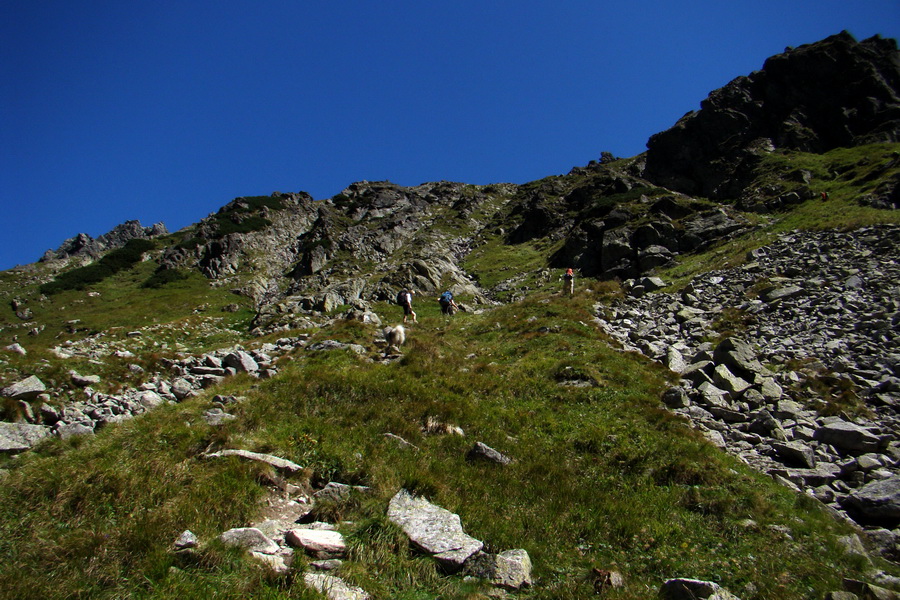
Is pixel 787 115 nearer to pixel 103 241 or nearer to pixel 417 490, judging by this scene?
pixel 417 490

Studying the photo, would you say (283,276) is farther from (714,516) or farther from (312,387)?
(714,516)

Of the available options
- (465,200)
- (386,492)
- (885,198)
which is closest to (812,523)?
(386,492)

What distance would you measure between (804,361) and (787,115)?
9807cm

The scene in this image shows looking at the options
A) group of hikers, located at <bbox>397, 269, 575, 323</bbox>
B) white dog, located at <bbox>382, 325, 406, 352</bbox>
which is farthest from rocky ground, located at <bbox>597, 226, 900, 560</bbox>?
white dog, located at <bbox>382, 325, 406, 352</bbox>

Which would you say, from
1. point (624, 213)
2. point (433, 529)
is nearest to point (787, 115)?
point (624, 213)

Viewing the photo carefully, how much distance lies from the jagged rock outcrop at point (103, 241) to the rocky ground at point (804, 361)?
493ft

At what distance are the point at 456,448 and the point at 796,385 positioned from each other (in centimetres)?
1009

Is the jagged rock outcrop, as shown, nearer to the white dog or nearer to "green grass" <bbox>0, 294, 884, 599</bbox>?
the white dog

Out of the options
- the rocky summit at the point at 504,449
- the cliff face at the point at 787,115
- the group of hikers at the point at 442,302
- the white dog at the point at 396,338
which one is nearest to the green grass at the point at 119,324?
the rocky summit at the point at 504,449

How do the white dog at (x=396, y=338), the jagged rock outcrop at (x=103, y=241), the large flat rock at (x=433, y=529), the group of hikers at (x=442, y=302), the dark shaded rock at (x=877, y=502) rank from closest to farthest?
the large flat rock at (x=433, y=529) < the dark shaded rock at (x=877, y=502) < the white dog at (x=396, y=338) < the group of hikers at (x=442, y=302) < the jagged rock outcrop at (x=103, y=241)

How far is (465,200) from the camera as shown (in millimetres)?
126750

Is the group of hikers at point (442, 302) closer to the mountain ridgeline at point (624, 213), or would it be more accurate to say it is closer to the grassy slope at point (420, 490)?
the mountain ridgeline at point (624, 213)

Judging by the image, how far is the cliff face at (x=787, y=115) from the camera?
248 feet

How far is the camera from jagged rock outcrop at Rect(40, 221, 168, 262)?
12212 centimetres
